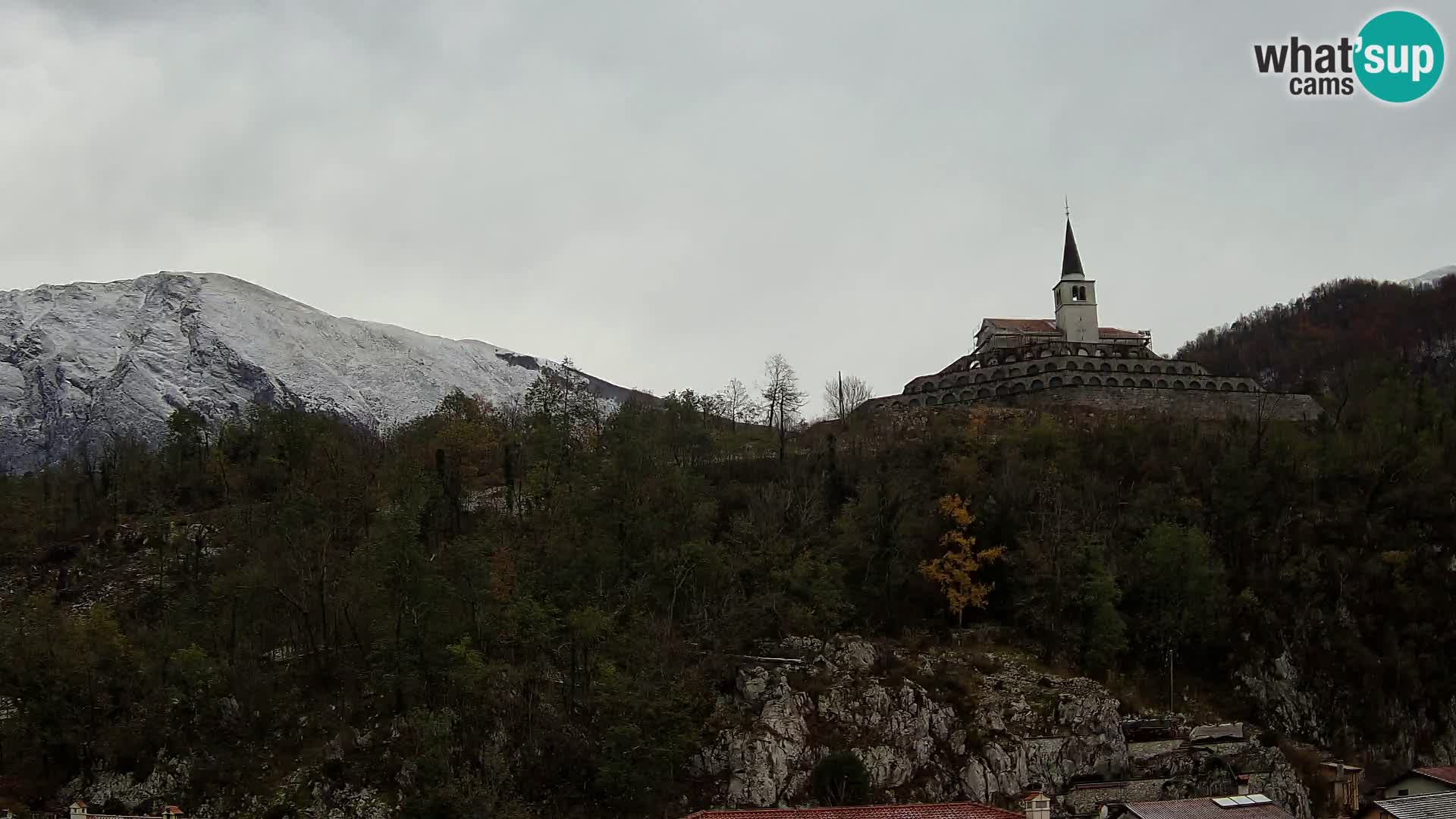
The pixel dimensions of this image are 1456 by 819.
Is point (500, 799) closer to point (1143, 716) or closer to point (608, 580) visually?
point (608, 580)

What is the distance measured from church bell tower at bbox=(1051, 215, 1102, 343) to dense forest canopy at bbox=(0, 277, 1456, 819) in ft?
70.5

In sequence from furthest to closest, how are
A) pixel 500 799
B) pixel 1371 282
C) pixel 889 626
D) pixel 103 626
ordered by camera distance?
pixel 1371 282 → pixel 889 626 → pixel 103 626 → pixel 500 799

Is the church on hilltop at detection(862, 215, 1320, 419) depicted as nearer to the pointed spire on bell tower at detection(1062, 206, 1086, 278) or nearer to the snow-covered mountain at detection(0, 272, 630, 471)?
the pointed spire on bell tower at detection(1062, 206, 1086, 278)

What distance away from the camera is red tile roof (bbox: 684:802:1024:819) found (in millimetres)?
33344

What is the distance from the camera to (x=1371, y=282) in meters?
145

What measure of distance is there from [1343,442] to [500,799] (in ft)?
166

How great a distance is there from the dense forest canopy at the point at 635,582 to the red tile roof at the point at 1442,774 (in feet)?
32.1

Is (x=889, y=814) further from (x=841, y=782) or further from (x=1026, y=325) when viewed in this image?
(x=1026, y=325)

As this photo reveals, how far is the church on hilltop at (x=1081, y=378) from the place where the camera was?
83.7 m

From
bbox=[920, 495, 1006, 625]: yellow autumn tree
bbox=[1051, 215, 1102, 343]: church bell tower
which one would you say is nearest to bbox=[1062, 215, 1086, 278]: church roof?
bbox=[1051, 215, 1102, 343]: church bell tower

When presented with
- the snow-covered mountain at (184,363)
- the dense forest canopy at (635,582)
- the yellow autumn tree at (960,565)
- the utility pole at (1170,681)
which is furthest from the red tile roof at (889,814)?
the snow-covered mountain at (184,363)

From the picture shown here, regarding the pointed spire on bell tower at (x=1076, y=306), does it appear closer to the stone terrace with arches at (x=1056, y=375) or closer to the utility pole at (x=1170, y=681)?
the stone terrace with arches at (x=1056, y=375)

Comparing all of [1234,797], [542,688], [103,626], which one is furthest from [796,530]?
[103,626]

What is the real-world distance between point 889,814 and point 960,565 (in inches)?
1007
